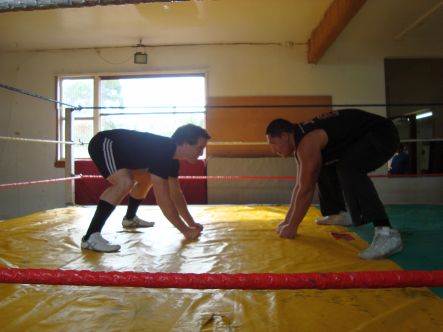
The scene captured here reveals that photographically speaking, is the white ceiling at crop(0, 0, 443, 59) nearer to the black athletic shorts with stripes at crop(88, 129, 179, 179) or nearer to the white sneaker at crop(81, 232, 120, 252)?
the black athletic shorts with stripes at crop(88, 129, 179, 179)

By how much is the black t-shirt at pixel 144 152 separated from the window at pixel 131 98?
3.26m

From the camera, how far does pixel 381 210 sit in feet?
5.41

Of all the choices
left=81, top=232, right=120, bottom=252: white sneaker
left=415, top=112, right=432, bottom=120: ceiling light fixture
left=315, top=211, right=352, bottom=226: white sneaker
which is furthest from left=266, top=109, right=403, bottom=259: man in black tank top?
left=415, top=112, right=432, bottom=120: ceiling light fixture

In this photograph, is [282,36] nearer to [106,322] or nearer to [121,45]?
[121,45]

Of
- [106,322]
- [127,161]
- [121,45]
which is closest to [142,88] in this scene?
[121,45]

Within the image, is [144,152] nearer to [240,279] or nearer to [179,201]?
[179,201]

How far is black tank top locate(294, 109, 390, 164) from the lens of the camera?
Answer: 5.88ft

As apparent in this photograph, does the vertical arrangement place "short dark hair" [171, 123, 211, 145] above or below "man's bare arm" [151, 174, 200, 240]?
above

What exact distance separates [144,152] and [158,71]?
356 centimetres

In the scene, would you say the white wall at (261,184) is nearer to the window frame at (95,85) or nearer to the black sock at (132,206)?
the window frame at (95,85)

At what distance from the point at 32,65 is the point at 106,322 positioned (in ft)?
18.1

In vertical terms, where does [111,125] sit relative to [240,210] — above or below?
above

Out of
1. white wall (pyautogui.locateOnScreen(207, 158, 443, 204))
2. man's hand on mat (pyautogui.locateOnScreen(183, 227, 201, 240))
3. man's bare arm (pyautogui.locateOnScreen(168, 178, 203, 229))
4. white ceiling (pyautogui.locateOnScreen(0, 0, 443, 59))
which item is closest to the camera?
man's hand on mat (pyautogui.locateOnScreen(183, 227, 201, 240))

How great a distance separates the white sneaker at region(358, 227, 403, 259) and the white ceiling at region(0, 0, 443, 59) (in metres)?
3.05
